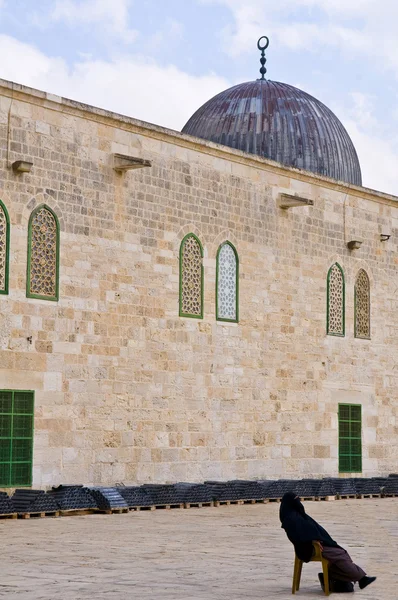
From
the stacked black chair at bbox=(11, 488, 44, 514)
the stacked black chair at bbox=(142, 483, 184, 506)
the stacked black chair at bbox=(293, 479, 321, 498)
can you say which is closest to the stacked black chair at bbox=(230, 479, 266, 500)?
the stacked black chair at bbox=(293, 479, 321, 498)

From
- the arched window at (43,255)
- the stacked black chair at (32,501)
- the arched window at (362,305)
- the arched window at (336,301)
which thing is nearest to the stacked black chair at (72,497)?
the stacked black chair at (32,501)

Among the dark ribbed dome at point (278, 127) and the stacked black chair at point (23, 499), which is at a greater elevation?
the dark ribbed dome at point (278, 127)

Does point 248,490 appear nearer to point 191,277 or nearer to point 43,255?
point 191,277

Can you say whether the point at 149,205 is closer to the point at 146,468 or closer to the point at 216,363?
the point at 216,363

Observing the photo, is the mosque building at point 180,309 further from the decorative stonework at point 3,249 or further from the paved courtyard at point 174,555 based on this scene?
the paved courtyard at point 174,555

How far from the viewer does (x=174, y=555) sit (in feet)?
32.3

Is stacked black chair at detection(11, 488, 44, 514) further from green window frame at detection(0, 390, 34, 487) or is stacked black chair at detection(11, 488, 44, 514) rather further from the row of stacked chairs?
green window frame at detection(0, 390, 34, 487)

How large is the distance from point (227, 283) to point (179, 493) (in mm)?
3690

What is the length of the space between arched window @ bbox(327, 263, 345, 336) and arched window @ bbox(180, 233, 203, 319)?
11.7 ft

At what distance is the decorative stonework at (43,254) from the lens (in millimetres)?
14531

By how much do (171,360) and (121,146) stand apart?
3245 millimetres

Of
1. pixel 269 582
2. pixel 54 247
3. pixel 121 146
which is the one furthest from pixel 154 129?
pixel 269 582

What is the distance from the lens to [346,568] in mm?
7852

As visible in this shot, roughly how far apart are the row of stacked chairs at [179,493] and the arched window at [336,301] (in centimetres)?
274
